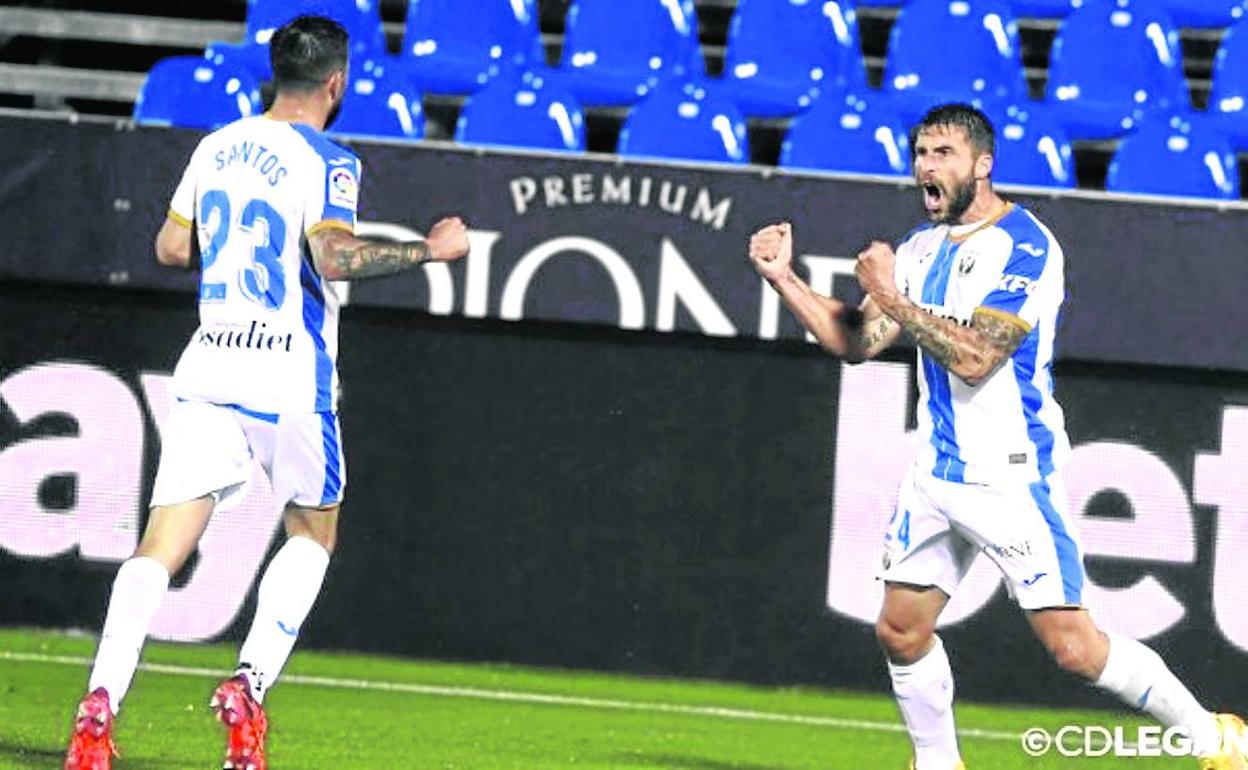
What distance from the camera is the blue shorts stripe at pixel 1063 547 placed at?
6.48 meters

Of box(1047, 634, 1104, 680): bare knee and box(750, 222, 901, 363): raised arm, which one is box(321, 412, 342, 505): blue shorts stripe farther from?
box(1047, 634, 1104, 680): bare knee

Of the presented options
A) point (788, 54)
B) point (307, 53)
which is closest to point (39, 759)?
point (307, 53)

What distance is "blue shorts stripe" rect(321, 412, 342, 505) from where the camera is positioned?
6.27m

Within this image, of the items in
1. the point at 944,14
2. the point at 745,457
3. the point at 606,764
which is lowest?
the point at 606,764

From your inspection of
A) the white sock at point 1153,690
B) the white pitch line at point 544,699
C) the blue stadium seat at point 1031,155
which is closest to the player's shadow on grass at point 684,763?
the white pitch line at point 544,699

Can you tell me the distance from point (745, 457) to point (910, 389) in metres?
0.65

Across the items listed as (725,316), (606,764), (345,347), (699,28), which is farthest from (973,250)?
(699,28)

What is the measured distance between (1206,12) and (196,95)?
4496mm

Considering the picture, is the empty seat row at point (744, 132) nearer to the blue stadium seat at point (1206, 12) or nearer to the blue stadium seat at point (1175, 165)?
the blue stadium seat at point (1175, 165)

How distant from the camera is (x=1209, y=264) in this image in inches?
358

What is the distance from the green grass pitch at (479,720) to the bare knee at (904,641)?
1119 mm

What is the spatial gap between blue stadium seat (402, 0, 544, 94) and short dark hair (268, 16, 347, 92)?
4699 millimetres

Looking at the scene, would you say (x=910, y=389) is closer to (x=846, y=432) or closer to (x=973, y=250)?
(x=846, y=432)

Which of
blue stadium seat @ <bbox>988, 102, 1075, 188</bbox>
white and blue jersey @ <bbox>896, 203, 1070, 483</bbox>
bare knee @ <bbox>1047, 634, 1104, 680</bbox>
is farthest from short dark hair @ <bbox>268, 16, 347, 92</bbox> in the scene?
blue stadium seat @ <bbox>988, 102, 1075, 188</bbox>
